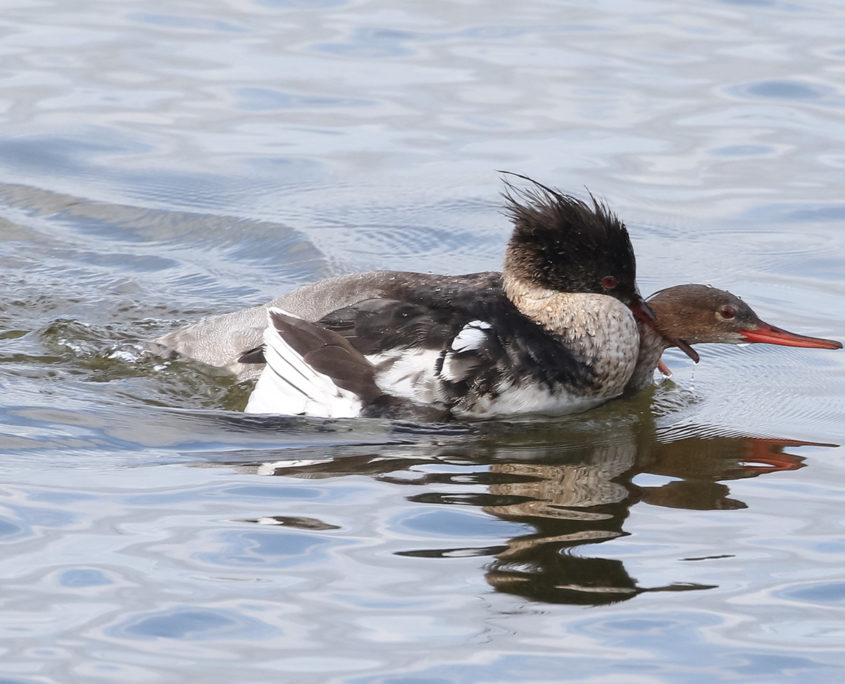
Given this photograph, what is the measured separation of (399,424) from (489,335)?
0.70 metres

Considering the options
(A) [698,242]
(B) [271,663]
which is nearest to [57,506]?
(B) [271,663]

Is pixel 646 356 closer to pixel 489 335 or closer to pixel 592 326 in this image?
pixel 592 326

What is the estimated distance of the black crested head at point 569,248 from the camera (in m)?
8.27

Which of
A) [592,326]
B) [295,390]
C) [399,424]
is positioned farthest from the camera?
[592,326]

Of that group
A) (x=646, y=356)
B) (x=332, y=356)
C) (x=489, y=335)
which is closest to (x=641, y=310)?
(x=646, y=356)

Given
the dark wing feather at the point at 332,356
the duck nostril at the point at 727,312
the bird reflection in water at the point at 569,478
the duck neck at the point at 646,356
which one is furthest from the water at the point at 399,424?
the duck nostril at the point at 727,312

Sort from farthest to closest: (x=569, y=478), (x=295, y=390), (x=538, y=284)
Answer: (x=538, y=284) < (x=295, y=390) < (x=569, y=478)

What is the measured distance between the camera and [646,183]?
12.6 meters

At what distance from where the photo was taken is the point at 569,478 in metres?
7.19

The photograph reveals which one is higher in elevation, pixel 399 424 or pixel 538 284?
pixel 538 284

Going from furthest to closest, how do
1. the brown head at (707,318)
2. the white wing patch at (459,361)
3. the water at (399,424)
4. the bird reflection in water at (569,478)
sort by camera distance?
the brown head at (707,318) < the white wing patch at (459,361) < the bird reflection in water at (569,478) < the water at (399,424)

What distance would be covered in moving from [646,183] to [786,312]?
9.08 ft

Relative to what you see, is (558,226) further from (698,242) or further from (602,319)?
(698,242)

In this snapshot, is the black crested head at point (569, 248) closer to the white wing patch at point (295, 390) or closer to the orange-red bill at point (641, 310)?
the orange-red bill at point (641, 310)
